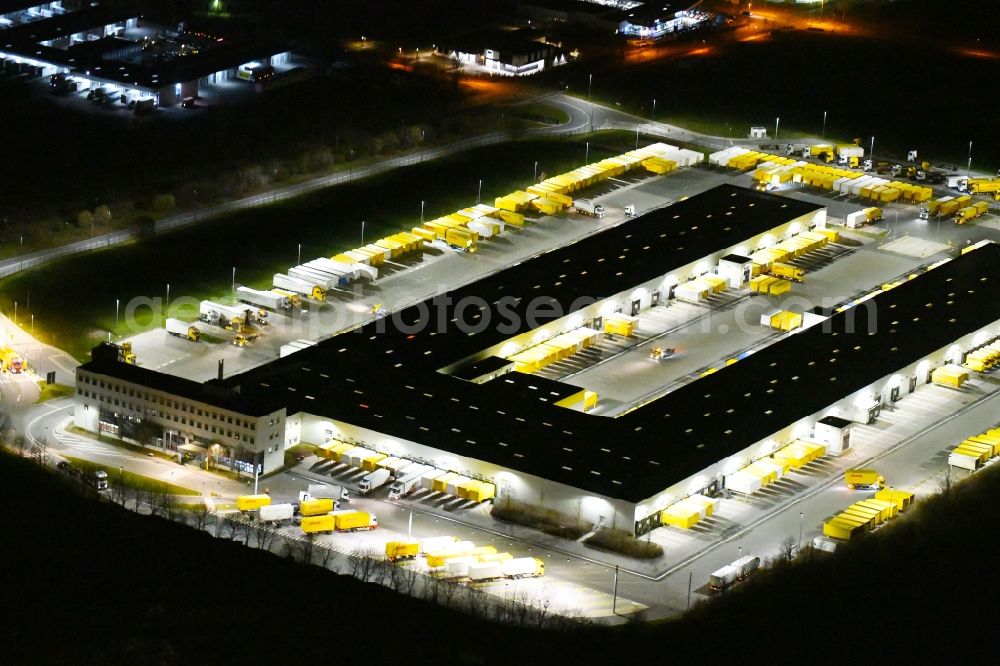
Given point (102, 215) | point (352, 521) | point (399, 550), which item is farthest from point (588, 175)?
point (399, 550)

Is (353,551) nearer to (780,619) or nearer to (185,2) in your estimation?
(780,619)

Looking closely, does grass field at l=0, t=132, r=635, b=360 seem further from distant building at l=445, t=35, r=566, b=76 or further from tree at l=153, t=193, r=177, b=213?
distant building at l=445, t=35, r=566, b=76

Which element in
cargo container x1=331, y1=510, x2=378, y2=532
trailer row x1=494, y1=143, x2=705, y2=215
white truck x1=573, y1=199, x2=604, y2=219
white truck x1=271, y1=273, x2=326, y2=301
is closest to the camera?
cargo container x1=331, y1=510, x2=378, y2=532

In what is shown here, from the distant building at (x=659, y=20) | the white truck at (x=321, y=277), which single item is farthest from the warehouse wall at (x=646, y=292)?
the distant building at (x=659, y=20)

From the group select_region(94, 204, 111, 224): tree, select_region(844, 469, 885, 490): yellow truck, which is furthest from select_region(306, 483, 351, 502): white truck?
select_region(94, 204, 111, 224): tree

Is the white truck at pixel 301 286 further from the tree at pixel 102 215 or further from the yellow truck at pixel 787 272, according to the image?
the yellow truck at pixel 787 272
